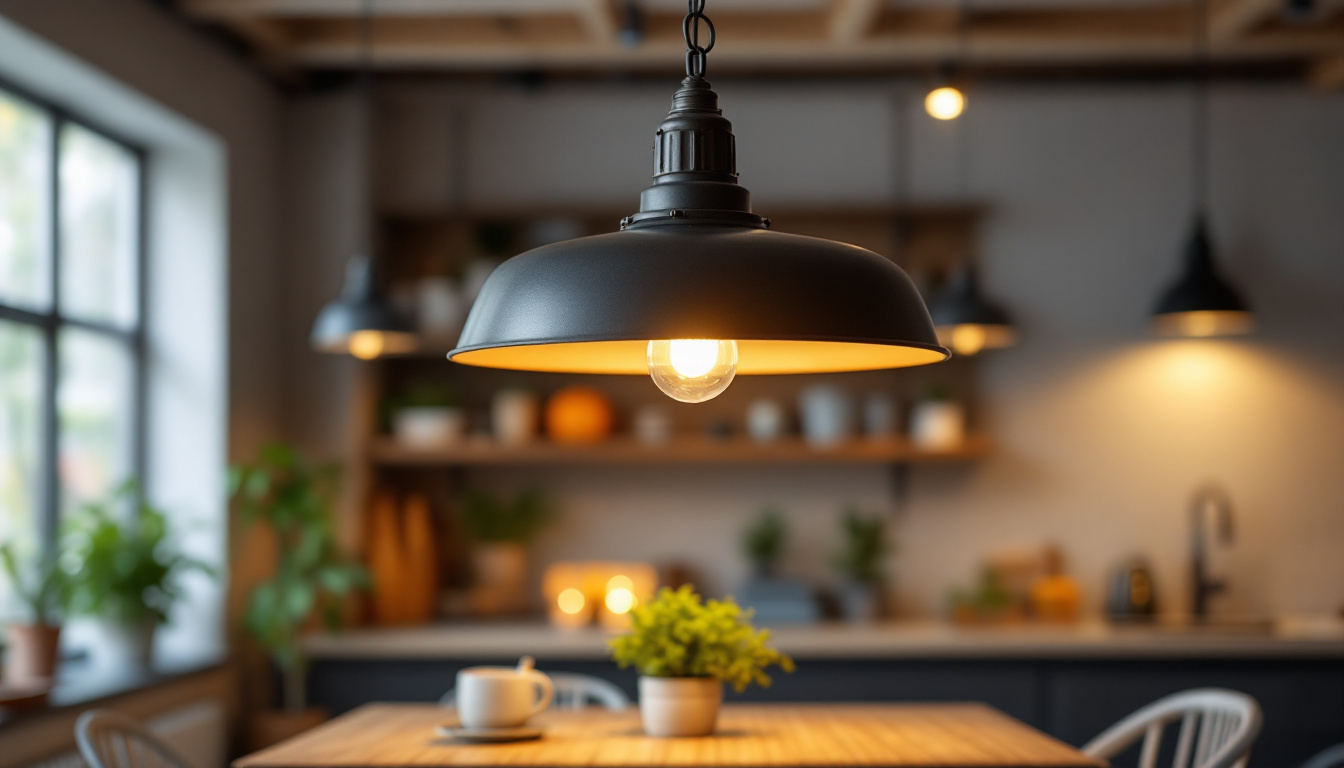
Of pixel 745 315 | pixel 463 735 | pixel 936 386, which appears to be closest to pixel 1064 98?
pixel 936 386

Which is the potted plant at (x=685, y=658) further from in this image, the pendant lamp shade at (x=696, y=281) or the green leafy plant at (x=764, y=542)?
the green leafy plant at (x=764, y=542)

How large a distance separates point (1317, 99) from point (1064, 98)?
883mm

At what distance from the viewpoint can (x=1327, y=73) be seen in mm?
4484

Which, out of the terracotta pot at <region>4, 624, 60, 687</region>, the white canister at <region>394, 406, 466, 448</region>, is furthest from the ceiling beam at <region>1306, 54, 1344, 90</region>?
the terracotta pot at <region>4, 624, 60, 687</region>

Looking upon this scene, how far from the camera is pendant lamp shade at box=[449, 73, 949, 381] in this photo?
1.15 m

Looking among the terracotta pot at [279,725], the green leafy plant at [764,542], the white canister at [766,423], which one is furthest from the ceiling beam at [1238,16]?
the terracotta pot at [279,725]

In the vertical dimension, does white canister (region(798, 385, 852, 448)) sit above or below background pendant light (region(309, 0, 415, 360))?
below

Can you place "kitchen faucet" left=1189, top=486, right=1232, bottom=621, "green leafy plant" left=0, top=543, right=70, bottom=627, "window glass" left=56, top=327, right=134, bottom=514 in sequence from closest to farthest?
"green leafy plant" left=0, top=543, right=70, bottom=627 < "window glass" left=56, top=327, right=134, bottom=514 < "kitchen faucet" left=1189, top=486, right=1232, bottom=621

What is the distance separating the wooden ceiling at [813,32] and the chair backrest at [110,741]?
2.29 meters

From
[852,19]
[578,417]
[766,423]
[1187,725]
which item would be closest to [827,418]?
[766,423]

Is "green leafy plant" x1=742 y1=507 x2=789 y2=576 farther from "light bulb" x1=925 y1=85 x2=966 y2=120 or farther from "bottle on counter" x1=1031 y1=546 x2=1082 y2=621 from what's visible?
"light bulb" x1=925 y1=85 x2=966 y2=120

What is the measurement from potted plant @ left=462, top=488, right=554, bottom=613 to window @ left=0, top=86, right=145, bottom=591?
1165 mm

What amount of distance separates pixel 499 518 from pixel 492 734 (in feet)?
7.27

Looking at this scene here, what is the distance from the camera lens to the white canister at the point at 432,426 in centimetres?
442
